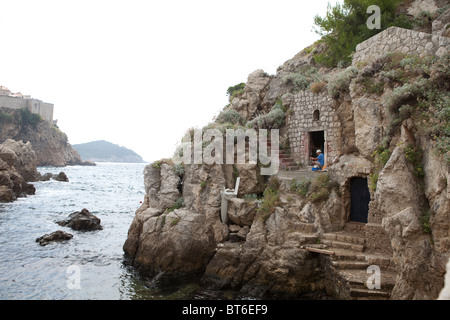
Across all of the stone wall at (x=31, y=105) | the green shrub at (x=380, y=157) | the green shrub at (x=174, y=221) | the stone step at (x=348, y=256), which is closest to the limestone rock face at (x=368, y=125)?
the green shrub at (x=380, y=157)

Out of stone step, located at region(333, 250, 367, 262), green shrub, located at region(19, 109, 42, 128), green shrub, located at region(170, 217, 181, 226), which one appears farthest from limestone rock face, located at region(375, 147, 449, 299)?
green shrub, located at region(19, 109, 42, 128)

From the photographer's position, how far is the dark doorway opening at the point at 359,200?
11547mm

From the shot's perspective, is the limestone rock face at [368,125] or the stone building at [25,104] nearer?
the limestone rock face at [368,125]

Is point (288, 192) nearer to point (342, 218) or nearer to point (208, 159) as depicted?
point (342, 218)

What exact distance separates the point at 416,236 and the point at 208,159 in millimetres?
8924

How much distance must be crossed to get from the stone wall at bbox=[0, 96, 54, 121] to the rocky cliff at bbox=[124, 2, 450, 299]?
296 feet

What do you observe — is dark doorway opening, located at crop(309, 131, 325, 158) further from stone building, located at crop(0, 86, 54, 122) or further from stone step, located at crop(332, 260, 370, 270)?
stone building, located at crop(0, 86, 54, 122)

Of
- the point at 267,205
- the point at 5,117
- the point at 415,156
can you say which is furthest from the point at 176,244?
the point at 5,117

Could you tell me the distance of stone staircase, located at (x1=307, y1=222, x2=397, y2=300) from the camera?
336 inches

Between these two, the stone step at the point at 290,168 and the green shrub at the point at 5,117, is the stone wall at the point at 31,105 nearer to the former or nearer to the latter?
the green shrub at the point at 5,117

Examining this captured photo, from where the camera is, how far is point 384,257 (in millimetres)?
9578

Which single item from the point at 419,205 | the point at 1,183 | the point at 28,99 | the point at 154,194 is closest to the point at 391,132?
the point at 419,205

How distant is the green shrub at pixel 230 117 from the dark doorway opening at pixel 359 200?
30.8ft

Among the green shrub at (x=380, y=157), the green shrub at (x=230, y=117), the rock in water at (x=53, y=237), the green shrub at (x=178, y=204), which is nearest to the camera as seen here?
the green shrub at (x=380, y=157)
